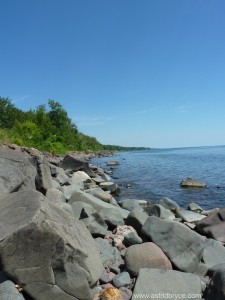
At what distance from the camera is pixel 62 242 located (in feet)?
13.1

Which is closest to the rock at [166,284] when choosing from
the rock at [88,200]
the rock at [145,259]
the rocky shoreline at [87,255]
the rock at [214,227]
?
the rocky shoreline at [87,255]

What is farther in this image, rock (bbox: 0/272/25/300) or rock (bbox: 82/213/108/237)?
rock (bbox: 82/213/108/237)

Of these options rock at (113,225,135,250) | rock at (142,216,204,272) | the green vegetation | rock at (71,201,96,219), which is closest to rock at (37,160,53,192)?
rock at (71,201,96,219)

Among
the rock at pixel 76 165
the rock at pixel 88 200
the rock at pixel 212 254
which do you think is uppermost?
the rock at pixel 76 165

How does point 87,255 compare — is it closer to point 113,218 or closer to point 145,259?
point 145,259

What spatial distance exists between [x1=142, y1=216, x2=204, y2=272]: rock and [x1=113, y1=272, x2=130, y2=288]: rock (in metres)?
1.05

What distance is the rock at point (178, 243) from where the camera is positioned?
Answer: 19.0 feet

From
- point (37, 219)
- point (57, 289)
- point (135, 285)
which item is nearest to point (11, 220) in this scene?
point (37, 219)

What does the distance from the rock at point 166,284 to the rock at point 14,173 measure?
319cm

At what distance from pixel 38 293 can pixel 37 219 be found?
99 centimetres

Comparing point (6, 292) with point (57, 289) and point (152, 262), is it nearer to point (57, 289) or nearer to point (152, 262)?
point (57, 289)

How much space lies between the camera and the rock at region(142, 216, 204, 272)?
580 centimetres

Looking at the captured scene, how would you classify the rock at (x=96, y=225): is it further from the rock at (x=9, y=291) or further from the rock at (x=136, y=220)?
the rock at (x=9, y=291)

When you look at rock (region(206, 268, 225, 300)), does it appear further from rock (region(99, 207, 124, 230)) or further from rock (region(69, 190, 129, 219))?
rock (region(69, 190, 129, 219))
